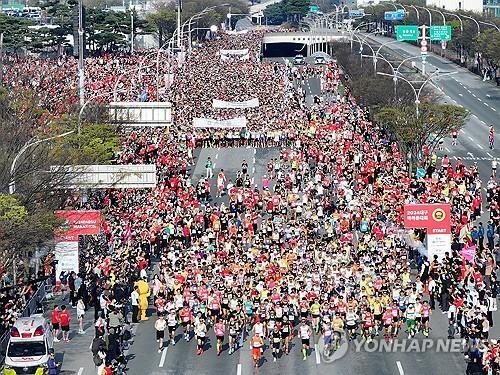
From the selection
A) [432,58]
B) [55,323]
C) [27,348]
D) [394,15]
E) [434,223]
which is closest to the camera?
[27,348]

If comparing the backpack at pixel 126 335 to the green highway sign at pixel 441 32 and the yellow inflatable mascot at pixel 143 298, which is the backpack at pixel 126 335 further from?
the green highway sign at pixel 441 32

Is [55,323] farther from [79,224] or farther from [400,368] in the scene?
[400,368]

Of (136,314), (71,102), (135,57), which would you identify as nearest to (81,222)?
(136,314)

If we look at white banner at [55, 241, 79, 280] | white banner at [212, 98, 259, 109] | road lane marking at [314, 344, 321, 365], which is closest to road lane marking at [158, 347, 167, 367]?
road lane marking at [314, 344, 321, 365]

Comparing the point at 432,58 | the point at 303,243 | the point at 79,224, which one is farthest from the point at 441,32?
the point at 79,224

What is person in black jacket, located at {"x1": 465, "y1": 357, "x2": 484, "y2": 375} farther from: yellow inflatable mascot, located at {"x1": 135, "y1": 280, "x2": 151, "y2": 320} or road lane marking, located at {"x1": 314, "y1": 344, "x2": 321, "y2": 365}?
yellow inflatable mascot, located at {"x1": 135, "y1": 280, "x2": 151, "y2": 320}

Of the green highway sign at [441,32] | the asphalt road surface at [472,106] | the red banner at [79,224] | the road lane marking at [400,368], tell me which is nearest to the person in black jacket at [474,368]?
the road lane marking at [400,368]
